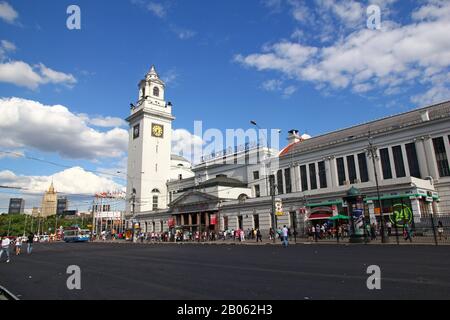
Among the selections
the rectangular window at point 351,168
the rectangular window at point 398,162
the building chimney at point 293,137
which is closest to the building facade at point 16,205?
the building chimney at point 293,137

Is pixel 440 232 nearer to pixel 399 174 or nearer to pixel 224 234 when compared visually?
pixel 399 174

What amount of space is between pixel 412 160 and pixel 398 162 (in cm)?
159

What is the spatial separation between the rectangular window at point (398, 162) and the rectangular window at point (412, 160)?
2.57 feet

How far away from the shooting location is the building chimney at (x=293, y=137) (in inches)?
2283

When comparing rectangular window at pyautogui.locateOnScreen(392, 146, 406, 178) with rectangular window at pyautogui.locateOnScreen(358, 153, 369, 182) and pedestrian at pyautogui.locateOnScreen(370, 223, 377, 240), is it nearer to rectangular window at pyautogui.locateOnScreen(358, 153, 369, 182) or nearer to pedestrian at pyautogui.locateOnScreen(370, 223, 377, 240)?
rectangular window at pyautogui.locateOnScreen(358, 153, 369, 182)

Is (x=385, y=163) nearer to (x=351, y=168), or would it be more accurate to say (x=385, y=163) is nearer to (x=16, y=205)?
(x=351, y=168)

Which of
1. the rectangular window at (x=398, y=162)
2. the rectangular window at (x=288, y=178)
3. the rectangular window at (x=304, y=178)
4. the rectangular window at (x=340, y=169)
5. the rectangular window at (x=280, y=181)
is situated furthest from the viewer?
the rectangular window at (x=280, y=181)

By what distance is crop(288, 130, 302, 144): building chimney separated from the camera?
190 ft

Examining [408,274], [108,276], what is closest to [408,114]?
[408,274]

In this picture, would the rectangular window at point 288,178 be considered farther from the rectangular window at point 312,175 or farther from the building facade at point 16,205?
the building facade at point 16,205

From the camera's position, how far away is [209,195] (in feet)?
177

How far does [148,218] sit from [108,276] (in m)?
59.3

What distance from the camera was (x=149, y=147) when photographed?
74.6m

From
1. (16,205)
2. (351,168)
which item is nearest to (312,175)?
(351,168)
